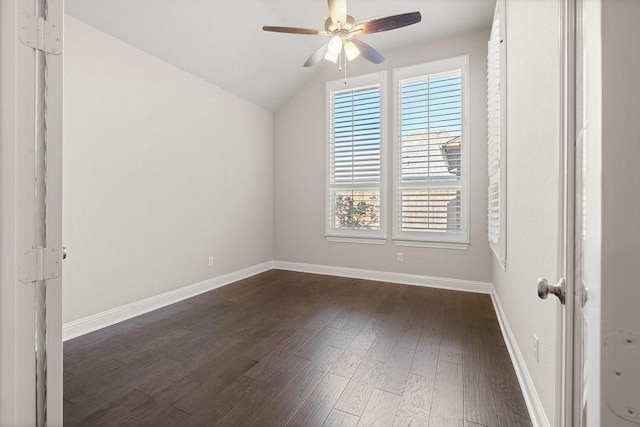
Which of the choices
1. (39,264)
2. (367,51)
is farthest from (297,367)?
(367,51)

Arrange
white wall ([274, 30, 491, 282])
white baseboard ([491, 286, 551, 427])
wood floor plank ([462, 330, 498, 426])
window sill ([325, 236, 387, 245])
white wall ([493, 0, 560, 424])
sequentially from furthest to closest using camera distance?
window sill ([325, 236, 387, 245]) < white wall ([274, 30, 491, 282]) < wood floor plank ([462, 330, 498, 426]) < white baseboard ([491, 286, 551, 427]) < white wall ([493, 0, 560, 424])

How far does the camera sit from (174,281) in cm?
327

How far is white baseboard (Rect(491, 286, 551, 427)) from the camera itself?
1.41 m

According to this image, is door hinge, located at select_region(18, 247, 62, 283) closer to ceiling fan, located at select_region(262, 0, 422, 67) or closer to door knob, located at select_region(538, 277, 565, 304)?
door knob, located at select_region(538, 277, 565, 304)

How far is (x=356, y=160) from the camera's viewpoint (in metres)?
4.29

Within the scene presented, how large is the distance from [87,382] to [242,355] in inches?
36.5

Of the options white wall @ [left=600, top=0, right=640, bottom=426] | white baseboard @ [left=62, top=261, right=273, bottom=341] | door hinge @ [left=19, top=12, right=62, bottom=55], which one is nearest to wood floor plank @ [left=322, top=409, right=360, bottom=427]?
white wall @ [left=600, top=0, right=640, bottom=426]

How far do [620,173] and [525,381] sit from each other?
1.82m

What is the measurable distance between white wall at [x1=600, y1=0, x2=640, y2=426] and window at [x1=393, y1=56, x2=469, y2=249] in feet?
11.5

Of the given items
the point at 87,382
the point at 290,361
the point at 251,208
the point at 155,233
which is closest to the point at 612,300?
the point at 290,361

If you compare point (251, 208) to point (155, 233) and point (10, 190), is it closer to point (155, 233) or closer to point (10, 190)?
point (155, 233)

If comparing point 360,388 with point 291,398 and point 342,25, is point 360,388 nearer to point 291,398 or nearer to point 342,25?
point 291,398

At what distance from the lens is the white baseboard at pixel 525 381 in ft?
4.62

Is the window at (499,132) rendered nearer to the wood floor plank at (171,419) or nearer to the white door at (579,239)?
the white door at (579,239)
